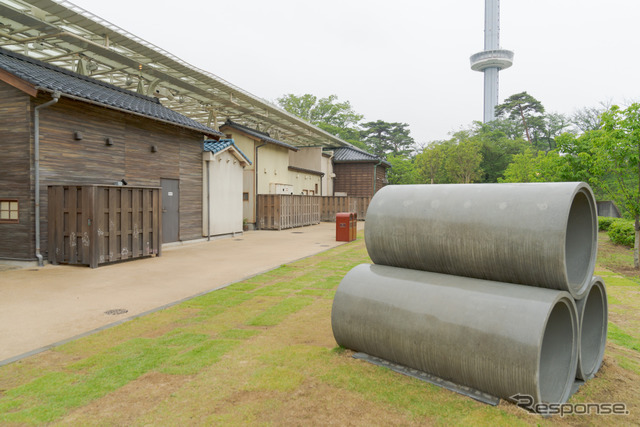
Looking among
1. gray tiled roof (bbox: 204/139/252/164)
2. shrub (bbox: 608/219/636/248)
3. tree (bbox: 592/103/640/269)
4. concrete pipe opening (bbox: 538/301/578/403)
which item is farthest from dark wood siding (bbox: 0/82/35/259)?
shrub (bbox: 608/219/636/248)

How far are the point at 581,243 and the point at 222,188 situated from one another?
1514 cm

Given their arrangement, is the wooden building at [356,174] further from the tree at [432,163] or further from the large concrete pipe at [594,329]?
the large concrete pipe at [594,329]

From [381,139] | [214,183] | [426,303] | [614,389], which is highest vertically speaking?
[381,139]

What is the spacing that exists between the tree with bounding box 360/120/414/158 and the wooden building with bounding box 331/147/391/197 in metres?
28.1

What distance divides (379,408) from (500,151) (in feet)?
157

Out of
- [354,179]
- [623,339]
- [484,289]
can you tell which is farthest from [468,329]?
[354,179]

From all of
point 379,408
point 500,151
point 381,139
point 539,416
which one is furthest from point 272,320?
point 381,139

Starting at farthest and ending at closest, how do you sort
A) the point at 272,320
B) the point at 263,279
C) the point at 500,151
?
1. the point at 500,151
2. the point at 263,279
3. the point at 272,320

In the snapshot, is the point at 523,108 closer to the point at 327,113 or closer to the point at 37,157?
the point at 327,113

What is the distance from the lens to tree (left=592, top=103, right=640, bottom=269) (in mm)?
9969

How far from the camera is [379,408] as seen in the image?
10.1 feet

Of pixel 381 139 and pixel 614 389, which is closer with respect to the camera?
pixel 614 389

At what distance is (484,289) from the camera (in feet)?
10.7

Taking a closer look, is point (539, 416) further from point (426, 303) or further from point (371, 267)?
point (371, 267)
